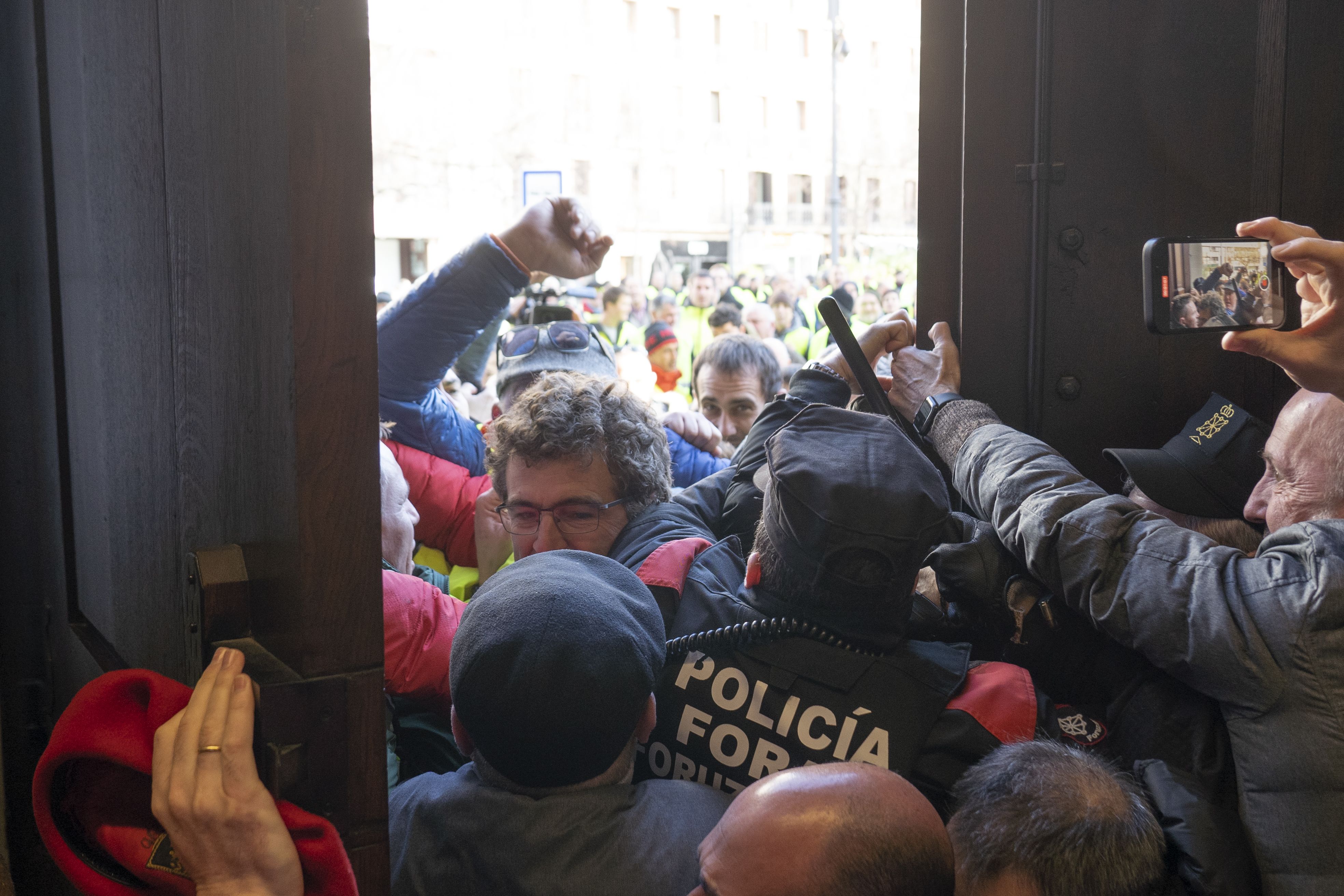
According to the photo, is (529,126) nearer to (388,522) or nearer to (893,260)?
(893,260)

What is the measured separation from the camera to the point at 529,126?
3244 centimetres

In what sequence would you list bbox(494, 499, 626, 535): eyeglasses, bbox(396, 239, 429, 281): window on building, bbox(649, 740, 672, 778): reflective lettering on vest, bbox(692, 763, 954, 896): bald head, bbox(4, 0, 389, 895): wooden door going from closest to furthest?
bbox(4, 0, 389, 895): wooden door
bbox(692, 763, 954, 896): bald head
bbox(649, 740, 672, 778): reflective lettering on vest
bbox(494, 499, 626, 535): eyeglasses
bbox(396, 239, 429, 281): window on building

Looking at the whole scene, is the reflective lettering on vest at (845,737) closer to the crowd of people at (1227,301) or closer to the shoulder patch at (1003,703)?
the shoulder patch at (1003,703)

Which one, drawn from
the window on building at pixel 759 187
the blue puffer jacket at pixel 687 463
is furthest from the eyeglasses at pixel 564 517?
the window on building at pixel 759 187

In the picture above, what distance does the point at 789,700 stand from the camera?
1575mm

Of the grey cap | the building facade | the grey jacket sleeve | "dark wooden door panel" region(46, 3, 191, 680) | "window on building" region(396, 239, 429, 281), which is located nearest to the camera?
"dark wooden door panel" region(46, 3, 191, 680)

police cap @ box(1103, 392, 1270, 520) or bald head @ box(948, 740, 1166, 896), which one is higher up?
police cap @ box(1103, 392, 1270, 520)

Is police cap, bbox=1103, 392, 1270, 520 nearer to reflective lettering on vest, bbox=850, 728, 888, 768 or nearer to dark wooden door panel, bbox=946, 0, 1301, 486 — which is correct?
dark wooden door panel, bbox=946, 0, 1301, 486

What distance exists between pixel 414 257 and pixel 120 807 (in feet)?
97.3

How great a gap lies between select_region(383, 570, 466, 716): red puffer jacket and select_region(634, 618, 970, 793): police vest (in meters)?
0.41

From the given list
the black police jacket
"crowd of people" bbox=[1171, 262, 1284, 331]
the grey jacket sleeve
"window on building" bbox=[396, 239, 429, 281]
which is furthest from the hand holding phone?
"window on building" bbox=[396, 239, 429, 281]

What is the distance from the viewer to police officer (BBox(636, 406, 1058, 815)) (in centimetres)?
153

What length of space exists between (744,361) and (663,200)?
36589mm

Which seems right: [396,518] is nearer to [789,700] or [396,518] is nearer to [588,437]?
[588,437]
